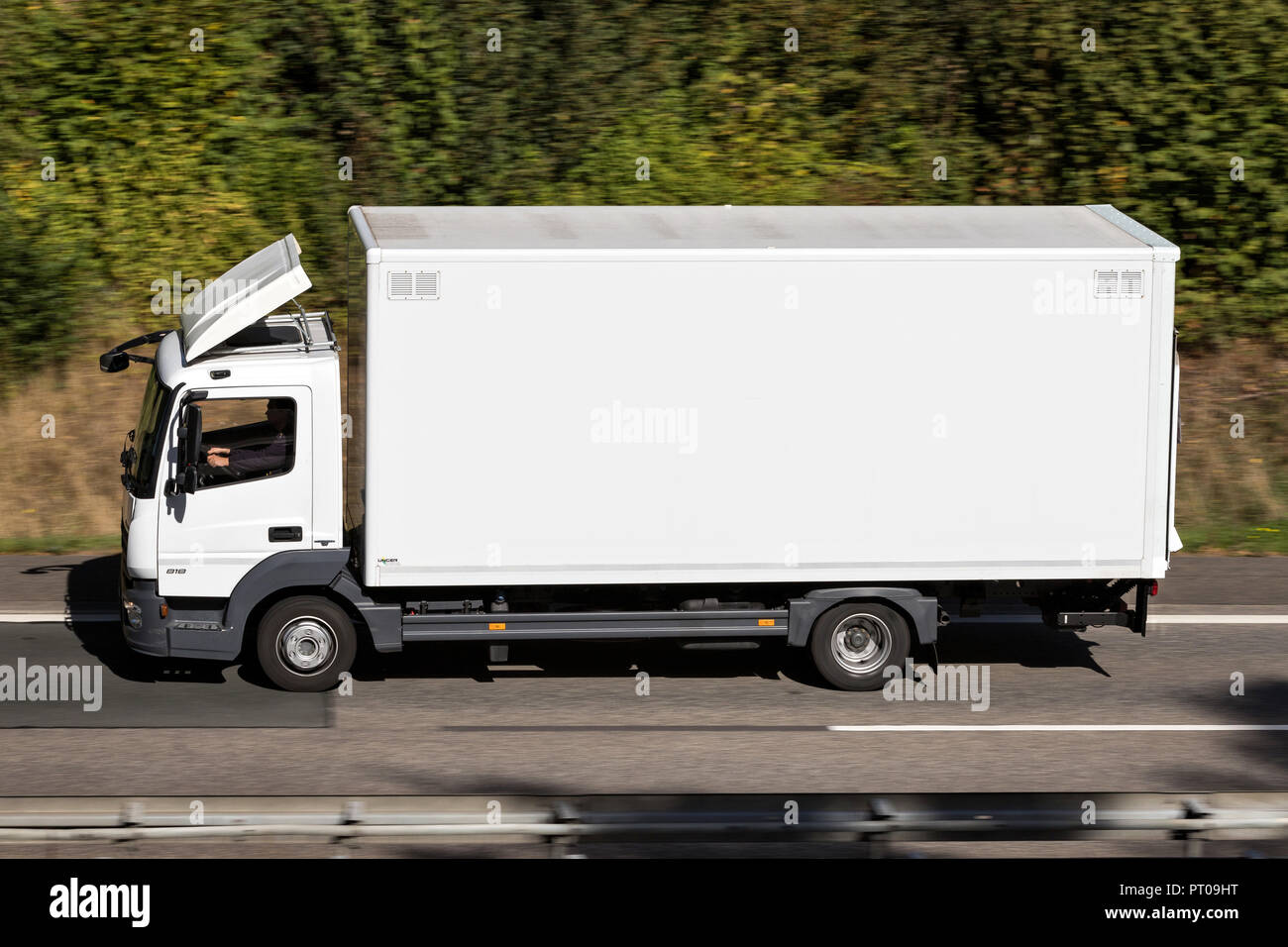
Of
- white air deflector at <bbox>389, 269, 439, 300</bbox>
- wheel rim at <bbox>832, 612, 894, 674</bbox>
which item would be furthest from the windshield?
wheel rim at <bbox>832, 612, 894, 674</bbox>

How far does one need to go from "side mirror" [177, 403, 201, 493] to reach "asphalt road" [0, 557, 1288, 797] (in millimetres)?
1499

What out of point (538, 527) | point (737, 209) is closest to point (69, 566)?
point (538, 527)

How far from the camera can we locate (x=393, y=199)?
734 inches

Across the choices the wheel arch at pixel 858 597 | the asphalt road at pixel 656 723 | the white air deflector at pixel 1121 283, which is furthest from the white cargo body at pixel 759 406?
the asphalt road at pixel 656 723

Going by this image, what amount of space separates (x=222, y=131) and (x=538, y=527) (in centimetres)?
1005

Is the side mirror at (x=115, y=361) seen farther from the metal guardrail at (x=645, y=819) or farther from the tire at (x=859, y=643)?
the metal guardrail at (x=645, y=819)

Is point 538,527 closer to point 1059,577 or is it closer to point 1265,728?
point 1059,577

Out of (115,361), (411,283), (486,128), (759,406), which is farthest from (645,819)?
(486,128)

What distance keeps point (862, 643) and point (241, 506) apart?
433 cm

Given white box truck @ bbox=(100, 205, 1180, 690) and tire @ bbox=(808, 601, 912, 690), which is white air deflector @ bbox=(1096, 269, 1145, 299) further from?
tire @ bbox=(808, 601, 912, 690)

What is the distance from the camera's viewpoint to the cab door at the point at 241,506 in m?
10.6

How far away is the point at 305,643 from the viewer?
10.9m

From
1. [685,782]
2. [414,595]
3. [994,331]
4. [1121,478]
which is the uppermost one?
[994,331]

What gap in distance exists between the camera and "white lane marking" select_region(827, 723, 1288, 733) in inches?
408
